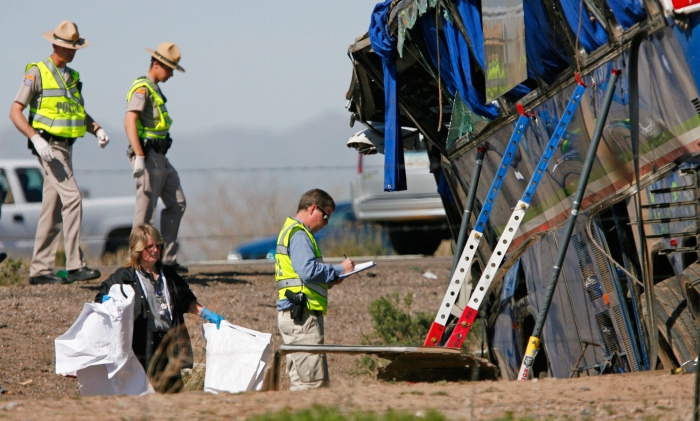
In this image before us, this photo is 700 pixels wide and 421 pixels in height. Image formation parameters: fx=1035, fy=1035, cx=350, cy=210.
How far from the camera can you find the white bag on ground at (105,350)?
611 cm

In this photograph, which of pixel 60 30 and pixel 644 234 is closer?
pixel 644 234

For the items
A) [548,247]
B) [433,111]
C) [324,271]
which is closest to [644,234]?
[548,247]

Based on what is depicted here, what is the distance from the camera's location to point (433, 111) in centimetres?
890

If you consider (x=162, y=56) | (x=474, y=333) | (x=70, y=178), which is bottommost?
(x=474, y=333)

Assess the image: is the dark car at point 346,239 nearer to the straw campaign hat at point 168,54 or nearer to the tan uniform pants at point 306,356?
the straw campaign hat at point 168,54

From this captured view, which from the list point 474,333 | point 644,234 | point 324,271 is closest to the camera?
point 644,234

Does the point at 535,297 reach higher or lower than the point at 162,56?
lower

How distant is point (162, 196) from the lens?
10359mm

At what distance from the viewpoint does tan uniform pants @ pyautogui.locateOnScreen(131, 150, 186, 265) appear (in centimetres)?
995

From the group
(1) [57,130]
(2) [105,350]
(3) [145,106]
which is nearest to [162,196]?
(3) [145,106]

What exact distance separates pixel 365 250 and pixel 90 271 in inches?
265

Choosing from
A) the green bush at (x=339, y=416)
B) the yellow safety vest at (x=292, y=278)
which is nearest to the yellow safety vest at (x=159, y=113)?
the yellow safety vest at (x=292, y=278)

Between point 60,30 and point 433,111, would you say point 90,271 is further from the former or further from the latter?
point 433,111

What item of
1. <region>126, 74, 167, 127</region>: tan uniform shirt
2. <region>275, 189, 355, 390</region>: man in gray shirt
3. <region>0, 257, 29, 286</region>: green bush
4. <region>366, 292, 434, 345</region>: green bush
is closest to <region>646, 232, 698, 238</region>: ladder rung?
<region>275, 189, 355, 390</region>: man in gray shirt
